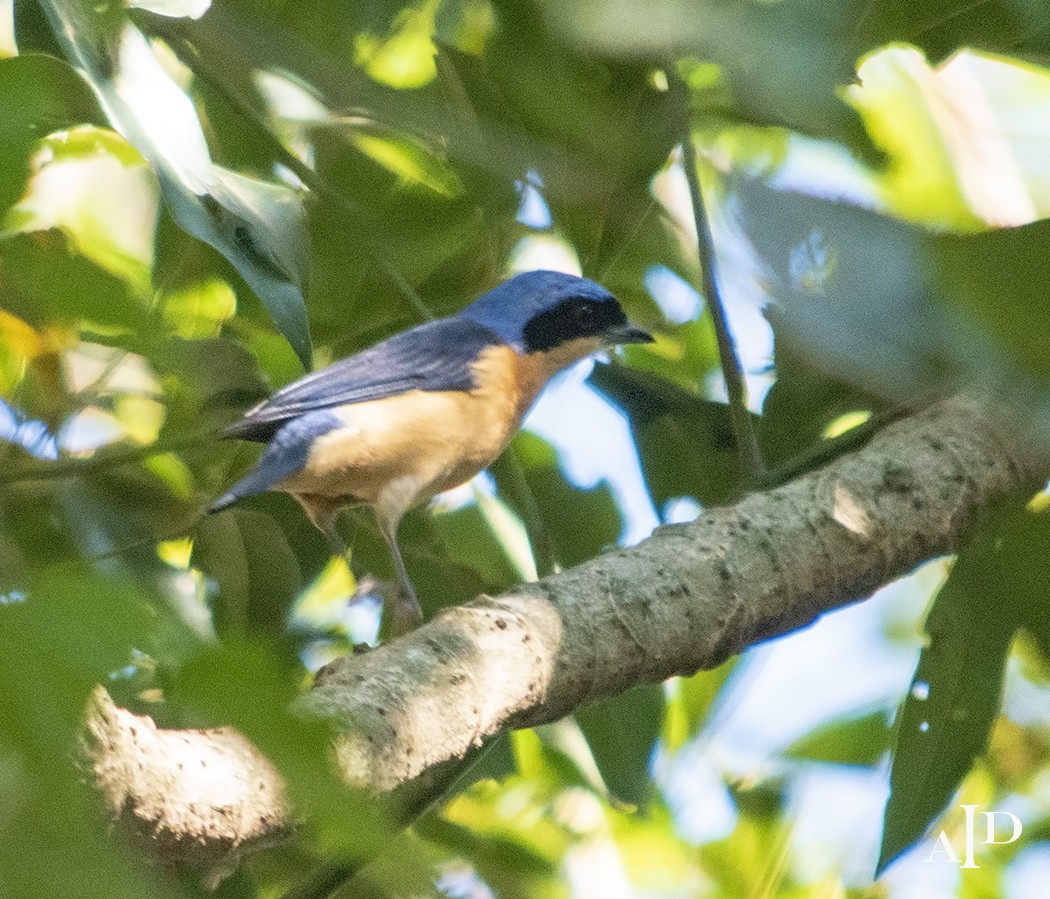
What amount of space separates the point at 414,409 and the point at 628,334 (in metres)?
0.66

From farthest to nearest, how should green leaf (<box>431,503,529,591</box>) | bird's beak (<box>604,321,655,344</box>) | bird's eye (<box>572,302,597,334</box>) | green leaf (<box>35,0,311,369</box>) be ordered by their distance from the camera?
1. bird's eye (<box>572,302,597,334</box>)
2. bird's beak (<box>604,321,655,344</box>)
3. green leaf (<box>431,503,529,591</box>)
4. green leaf (<box>35,0,311,369</box>)

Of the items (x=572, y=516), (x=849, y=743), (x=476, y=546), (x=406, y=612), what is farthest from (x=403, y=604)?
(x=849, y=743)

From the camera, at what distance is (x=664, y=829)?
3.03m

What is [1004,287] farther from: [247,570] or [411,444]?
[411,444]

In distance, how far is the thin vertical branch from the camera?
2.66m

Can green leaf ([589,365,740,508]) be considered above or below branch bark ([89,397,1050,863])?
below

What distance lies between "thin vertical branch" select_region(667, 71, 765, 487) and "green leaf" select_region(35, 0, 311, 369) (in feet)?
2.88

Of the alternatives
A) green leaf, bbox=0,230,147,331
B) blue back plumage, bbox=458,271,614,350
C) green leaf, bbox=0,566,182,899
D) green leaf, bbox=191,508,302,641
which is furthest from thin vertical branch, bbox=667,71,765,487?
green leaf, bbox=0,566,182,899

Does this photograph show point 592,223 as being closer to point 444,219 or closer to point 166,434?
point 444,219

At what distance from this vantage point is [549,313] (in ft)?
13.3

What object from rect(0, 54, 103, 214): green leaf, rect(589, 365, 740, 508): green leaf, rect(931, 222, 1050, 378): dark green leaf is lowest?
rect(589, 365, 740, 508): green leaf

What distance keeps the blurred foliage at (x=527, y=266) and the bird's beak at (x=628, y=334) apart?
0.22 feet

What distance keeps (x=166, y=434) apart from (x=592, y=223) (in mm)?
1145

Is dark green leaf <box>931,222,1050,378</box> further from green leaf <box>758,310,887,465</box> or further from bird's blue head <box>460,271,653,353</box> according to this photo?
bird's blue head <box>460,271,653,353</box>
